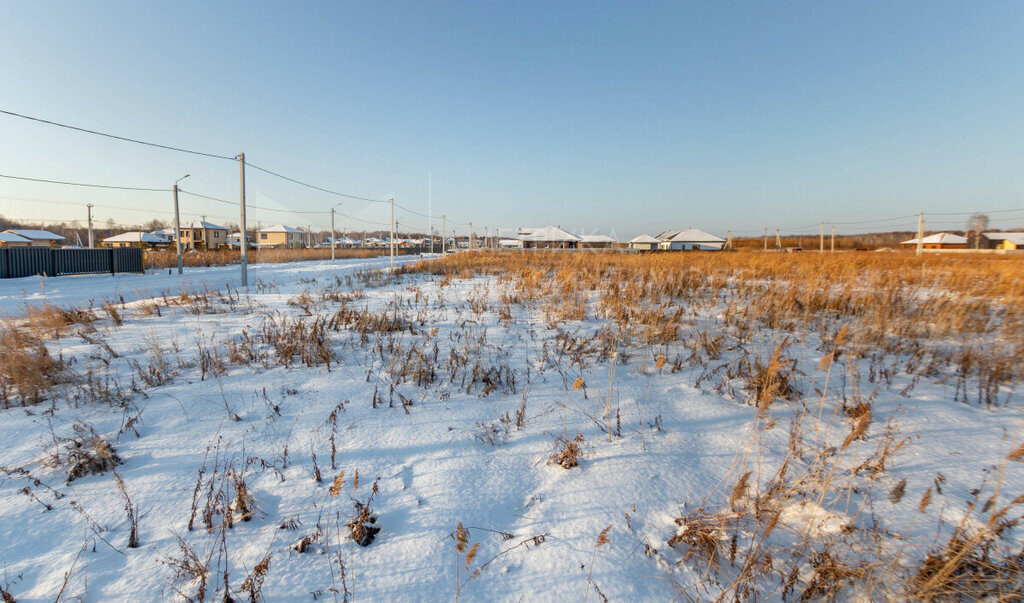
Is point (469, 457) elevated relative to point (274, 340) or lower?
lower

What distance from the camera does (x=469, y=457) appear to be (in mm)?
2340

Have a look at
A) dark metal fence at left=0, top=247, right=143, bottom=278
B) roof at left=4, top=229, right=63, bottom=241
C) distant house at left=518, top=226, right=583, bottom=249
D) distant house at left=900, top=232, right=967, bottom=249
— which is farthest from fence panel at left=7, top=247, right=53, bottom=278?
distant house at left=900, top=232, right=967, bottom=249

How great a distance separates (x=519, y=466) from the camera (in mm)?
2258

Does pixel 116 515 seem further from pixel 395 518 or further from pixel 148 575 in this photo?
pixel 395 518

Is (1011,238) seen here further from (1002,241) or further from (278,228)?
(278,228)

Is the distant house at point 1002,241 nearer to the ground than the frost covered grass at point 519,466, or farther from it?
farther from it

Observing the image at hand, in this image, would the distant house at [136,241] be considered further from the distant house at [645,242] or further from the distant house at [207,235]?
the distant house at [645,242]

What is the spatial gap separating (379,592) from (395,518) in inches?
14.7

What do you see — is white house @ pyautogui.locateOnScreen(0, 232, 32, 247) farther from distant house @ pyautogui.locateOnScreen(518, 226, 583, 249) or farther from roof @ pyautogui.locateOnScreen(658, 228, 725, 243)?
roof @ pyautogui.locateOnScreen(658, 228, 725, 243)

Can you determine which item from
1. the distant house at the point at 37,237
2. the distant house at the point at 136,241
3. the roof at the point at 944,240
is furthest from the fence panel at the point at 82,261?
the roof at the point at 944,240

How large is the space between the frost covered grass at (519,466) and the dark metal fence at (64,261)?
19.8 m

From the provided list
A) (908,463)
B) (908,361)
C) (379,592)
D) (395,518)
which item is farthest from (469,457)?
(908,361)

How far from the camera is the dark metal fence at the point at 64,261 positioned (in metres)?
16.3

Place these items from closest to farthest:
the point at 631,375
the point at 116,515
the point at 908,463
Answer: the point at 116,515 < the point at 908,463 < the point at 631,375
